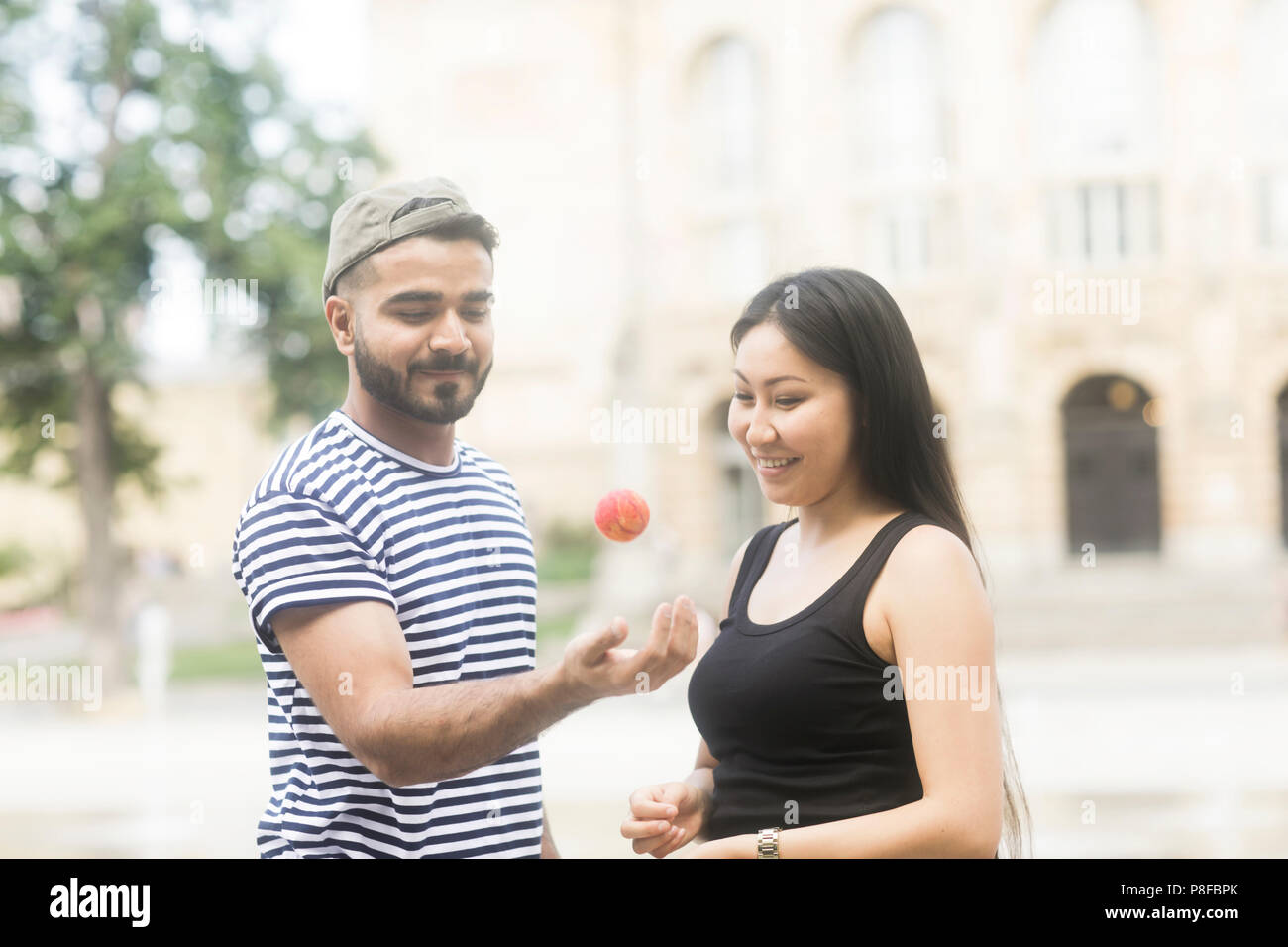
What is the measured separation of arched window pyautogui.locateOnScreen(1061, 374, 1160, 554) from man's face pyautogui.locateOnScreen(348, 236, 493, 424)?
88.8 ft

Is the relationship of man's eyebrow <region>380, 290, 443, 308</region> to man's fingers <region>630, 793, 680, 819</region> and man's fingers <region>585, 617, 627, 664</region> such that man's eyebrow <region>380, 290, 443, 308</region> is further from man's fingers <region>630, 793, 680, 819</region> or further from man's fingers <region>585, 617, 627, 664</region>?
man's fingers <region>630, 793, 680, 819</region>

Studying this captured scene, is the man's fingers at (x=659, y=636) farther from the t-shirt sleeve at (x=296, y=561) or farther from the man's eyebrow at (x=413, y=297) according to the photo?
the man's eyebrow at (x=413, y=297)

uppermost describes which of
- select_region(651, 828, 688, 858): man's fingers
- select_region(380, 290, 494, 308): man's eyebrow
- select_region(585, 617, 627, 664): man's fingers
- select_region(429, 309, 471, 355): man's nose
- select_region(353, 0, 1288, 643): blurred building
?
select_region(353, 0, 1288, 643): blurred building

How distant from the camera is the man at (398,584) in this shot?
213 cm

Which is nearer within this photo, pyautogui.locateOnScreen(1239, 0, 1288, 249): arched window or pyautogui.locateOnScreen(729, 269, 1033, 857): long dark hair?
pyautogui.locateOnScreen(729, 269, 1033, 857): long dark hair

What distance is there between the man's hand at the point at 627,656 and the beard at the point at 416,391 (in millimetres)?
565

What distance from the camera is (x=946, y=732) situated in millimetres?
2129

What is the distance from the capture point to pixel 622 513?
2258mm

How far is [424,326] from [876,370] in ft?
2.41

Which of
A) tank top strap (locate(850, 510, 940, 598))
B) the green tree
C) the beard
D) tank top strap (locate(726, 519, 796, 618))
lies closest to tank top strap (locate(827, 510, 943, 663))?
tank top strap (locate(850, 510, 940, 598))

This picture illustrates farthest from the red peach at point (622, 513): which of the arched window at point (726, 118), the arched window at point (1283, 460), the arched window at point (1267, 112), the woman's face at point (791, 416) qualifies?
the arched window at point (726, 118)

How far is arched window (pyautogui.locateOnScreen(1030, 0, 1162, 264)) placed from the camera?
2773 cm

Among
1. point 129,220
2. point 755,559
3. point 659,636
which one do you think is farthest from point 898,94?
point 659,636
